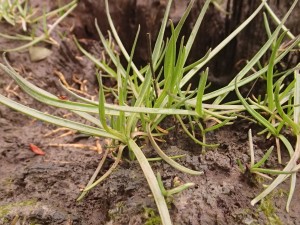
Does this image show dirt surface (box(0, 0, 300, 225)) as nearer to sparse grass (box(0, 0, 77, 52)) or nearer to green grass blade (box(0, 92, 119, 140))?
green grass blade (box(0, 92, 119, 140))

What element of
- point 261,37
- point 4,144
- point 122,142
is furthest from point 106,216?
point 261,37

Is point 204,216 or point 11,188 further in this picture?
point 11,188

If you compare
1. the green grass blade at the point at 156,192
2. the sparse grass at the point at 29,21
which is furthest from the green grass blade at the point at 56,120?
the sparse grass at the point at 29,21

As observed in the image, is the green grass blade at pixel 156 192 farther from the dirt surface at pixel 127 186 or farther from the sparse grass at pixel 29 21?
the sparse grass at pixel 29 21

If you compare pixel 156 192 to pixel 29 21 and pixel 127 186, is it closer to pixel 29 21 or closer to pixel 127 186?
pixel 127 186

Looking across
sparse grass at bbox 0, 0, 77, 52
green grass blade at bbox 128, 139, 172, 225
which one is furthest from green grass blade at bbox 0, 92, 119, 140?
sparse grass at bbox 0, 0, 77, 52

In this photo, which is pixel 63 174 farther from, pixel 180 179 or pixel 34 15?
pixel 34 15

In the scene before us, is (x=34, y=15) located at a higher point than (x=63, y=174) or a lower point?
higher

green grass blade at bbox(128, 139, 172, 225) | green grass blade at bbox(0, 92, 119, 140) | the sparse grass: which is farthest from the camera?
the sparse grass
